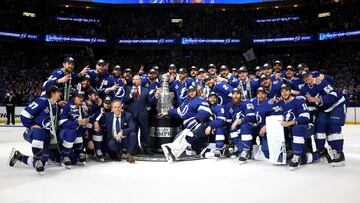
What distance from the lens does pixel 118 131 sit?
6.57 meters

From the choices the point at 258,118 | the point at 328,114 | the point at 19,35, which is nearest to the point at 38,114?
the point at 258,118

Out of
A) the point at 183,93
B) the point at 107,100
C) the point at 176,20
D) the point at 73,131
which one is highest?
the point at 176,20

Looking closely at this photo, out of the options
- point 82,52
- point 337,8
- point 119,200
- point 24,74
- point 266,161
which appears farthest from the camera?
point 82,52

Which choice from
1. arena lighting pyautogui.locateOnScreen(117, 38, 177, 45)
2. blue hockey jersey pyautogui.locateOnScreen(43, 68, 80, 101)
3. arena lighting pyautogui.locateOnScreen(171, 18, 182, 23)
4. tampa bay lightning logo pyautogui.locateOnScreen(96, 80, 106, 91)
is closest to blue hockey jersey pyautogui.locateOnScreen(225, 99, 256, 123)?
tampa bay lightning logo pyautogui.locateOnScreen(96, 80, 106, 91)

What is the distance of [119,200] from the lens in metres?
3.70

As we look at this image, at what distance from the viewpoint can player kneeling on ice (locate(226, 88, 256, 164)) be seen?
6.51 meters

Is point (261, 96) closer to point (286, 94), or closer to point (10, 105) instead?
point (286, 94)

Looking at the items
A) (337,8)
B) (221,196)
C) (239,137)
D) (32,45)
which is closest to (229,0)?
(337,8)

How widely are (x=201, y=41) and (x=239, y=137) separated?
22.0 meters

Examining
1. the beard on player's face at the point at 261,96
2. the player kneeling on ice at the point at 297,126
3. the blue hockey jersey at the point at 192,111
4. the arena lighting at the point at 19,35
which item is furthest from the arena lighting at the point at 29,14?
the player kneeling on ice at the point at 297,126

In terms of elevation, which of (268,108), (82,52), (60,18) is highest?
(60,18)

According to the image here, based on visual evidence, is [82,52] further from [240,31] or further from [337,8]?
[337,8]

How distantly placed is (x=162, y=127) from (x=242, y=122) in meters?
1.61

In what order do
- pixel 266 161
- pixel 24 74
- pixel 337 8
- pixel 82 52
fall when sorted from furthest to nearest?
1. pixel 82 52
2. pixel 337 8
3. pixel 24 74
4. pixel 266 161
